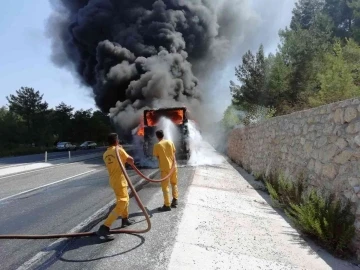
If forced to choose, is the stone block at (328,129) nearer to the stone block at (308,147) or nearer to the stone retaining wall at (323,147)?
the stone retaining wall at (323,147)

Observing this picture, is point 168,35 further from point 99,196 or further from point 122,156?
→ point 122,156

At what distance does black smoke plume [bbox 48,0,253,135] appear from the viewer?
2234 cm

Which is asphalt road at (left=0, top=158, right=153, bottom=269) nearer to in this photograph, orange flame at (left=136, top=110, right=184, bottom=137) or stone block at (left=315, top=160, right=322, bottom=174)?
stone block at (left=315, top=160, right=322, bottom=174)

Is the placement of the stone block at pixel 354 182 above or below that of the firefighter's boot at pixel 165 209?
above

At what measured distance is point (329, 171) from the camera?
17.5 feet

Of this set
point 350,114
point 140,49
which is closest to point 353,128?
point 350,114

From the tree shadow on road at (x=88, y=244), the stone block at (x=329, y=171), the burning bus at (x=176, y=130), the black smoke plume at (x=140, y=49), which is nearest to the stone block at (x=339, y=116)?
the stone block at (x=329, y=171)

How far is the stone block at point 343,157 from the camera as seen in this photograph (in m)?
4.71

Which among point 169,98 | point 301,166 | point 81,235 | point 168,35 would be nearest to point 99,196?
point 81,235

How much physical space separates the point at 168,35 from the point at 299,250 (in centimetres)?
2345

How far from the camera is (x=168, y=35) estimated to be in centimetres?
2606

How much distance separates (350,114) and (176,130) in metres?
10.1

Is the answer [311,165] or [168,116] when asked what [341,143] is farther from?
[168,116]

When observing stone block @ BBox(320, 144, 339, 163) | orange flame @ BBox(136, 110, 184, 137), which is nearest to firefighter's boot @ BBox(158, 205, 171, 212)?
stone block @ BBox(320, 144, 339, 163)
